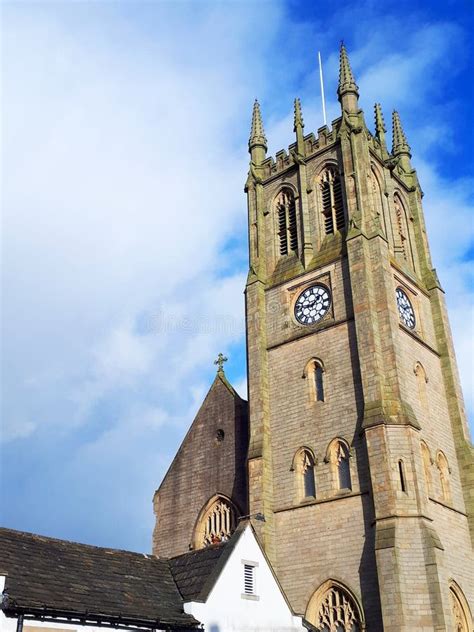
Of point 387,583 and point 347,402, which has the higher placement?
point 347,402

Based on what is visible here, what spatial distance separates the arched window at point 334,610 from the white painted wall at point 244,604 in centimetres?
482

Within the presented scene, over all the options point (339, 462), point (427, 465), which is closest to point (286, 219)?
point (339, 462)

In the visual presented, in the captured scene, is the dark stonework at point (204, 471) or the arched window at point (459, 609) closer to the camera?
the arched window at point (459, 609)

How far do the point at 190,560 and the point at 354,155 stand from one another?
2134 cm

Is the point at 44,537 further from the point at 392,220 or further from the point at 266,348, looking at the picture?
the point at 392,220

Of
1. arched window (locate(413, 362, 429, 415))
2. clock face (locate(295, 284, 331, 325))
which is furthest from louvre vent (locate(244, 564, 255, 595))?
clock face (locate(295, 284, 331, 325))

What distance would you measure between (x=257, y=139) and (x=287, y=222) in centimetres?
699

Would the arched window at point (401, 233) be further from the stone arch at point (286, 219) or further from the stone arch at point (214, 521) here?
the stone arch at point (214, 521)

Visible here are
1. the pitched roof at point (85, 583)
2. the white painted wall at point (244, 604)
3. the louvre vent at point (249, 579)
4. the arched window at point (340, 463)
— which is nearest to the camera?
the pitched roof at point (85, 583)

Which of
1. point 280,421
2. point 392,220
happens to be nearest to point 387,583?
point 280,421

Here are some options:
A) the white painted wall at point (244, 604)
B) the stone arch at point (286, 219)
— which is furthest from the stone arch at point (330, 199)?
the white painted wall at point (244, 604)

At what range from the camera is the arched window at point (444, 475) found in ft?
96.9

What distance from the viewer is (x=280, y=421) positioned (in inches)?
1239

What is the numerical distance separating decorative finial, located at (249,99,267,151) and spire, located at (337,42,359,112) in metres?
5.67
